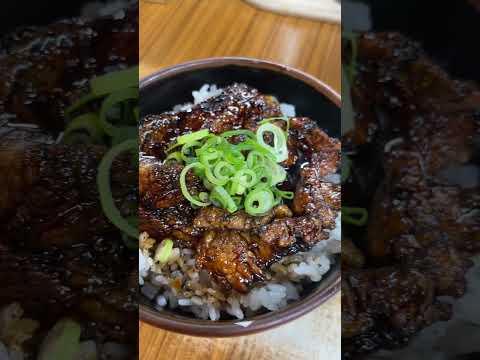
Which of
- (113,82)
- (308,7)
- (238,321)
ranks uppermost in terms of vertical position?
(308,7)

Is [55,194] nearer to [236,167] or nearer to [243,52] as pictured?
[236,167]

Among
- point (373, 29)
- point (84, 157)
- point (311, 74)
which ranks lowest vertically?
point (84, 157)

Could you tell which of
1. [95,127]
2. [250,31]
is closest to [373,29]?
[250,31]

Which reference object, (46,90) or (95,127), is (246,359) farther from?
(46,90)

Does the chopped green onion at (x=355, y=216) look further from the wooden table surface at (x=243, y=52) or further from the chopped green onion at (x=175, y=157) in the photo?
the chopped green onion at (x=175, y=157)

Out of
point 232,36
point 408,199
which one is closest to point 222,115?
point 232,36

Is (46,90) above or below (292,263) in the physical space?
above

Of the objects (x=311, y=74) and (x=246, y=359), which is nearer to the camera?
(x=246, y=359)

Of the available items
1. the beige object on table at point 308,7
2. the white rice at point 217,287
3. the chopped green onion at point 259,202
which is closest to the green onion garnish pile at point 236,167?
the chopped green onion at point 259,202
